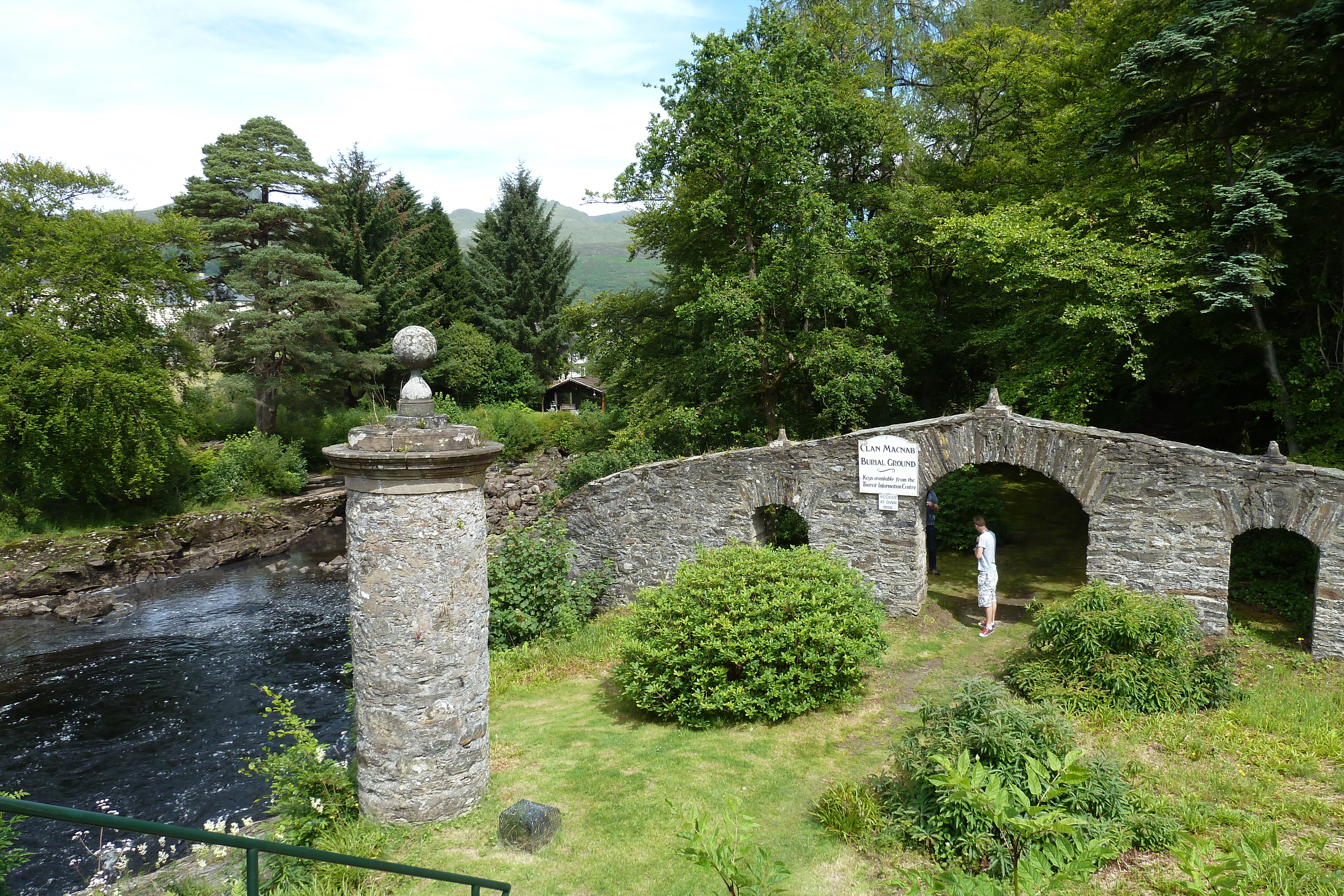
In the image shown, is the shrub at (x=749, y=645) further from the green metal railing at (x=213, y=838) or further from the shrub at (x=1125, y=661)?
the green metal railing at (x=213, y=838)

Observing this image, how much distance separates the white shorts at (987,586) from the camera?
1056 cm

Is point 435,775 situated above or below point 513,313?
below

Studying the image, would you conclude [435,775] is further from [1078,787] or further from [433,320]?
[433,320]

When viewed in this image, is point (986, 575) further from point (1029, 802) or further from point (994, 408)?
point (1029, 802)

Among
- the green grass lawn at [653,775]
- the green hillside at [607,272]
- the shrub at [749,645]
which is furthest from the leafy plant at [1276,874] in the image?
the green hillside at [607,272]

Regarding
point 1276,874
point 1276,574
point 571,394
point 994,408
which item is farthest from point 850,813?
point 571,394

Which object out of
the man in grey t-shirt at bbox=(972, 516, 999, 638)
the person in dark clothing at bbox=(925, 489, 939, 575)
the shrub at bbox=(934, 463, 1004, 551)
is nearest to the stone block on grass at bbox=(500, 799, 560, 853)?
the man in grey t-shirt at bbox=(972, 516, 999, 638)

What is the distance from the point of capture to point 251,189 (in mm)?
27516

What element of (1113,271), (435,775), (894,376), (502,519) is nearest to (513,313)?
(502,519)

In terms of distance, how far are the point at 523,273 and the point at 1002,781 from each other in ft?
123

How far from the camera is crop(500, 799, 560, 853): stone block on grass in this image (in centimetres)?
620

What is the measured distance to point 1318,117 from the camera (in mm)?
12289

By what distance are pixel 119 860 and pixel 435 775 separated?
2286mm

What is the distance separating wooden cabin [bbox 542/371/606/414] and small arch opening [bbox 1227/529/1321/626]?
32067mm
